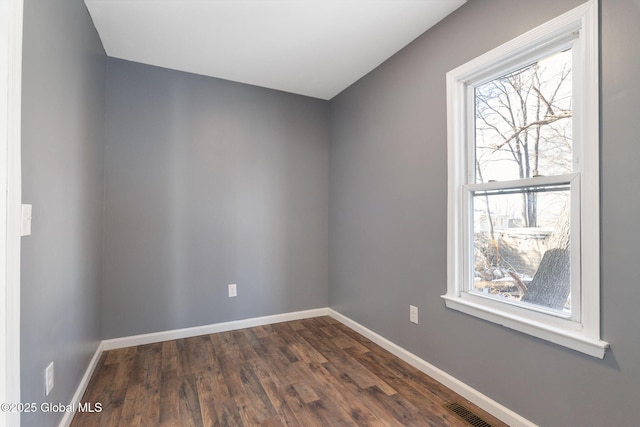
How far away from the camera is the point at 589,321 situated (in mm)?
1357

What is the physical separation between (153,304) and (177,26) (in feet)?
7.43

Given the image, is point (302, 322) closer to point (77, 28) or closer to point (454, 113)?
point (454, 113)

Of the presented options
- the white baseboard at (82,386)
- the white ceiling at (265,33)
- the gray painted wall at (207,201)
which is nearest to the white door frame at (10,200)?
the white baseboard at (82,386)

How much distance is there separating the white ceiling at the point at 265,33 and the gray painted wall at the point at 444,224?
23 cm

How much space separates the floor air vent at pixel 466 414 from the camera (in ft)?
5.50

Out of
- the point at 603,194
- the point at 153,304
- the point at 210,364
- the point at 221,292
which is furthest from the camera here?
the point at 221,292

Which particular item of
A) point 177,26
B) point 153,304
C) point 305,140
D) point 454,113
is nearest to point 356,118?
point 305,140

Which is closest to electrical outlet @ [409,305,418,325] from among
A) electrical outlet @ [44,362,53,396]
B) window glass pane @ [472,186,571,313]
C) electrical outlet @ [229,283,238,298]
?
window glass pane @ [472,186,571,313]

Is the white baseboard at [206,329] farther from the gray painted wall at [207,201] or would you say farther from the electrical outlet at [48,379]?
the electrical outlet at [48,379]

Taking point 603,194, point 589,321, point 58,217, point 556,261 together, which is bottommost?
point 589,321

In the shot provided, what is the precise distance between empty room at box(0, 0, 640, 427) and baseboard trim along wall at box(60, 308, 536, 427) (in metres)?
0.02

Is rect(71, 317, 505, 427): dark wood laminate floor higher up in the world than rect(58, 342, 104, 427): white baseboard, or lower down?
lower down

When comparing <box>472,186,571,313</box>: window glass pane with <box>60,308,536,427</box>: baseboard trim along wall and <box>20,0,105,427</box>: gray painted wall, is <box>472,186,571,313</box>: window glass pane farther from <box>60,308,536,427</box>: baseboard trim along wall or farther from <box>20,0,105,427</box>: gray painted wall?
<box>20,0,105,427</box>: gray painted wall

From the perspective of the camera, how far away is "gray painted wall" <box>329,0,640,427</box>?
1266mm
